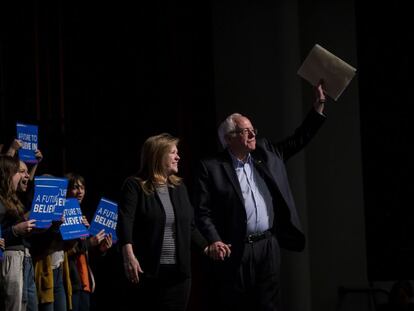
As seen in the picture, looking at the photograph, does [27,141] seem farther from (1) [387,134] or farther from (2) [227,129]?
(1) [387,134]

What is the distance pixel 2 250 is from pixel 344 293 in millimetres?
4072

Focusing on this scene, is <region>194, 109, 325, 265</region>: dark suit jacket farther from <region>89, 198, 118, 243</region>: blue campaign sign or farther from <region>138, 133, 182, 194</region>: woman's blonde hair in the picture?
<region>89, 198, 118, 243</region>: blue campaign sign

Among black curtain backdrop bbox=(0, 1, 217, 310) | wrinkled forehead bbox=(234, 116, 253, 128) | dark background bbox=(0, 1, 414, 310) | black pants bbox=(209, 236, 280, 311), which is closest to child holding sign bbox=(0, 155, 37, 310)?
black pants bbox=(209, 236, 280, 311)

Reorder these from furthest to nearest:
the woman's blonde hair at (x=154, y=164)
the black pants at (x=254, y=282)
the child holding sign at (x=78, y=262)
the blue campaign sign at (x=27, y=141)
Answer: the child holding sign at (x=78, y=262) < the blue campaign sign at (x=27, y=141) < the black pants at (x=254, y=282) < the woman's blonde hair at (x=154, y=164)

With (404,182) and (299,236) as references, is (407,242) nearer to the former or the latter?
(404,182)

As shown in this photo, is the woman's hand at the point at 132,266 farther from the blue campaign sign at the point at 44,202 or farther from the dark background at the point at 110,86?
the dark background at the point at 110,86

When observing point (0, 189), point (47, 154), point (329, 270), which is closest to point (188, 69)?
point (47, 154)

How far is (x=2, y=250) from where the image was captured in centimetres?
505

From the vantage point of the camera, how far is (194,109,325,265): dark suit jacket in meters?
5.46

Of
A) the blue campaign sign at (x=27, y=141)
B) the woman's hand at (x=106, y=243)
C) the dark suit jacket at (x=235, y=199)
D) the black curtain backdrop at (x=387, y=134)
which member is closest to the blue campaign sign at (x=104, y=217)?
the woman's hand at (x=106, y=243)

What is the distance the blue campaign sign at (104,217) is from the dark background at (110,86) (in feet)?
4.04

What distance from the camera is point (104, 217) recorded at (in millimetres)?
6062

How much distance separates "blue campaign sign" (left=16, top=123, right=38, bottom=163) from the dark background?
1019 millimetres

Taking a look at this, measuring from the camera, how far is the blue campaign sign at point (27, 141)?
19.3ft
